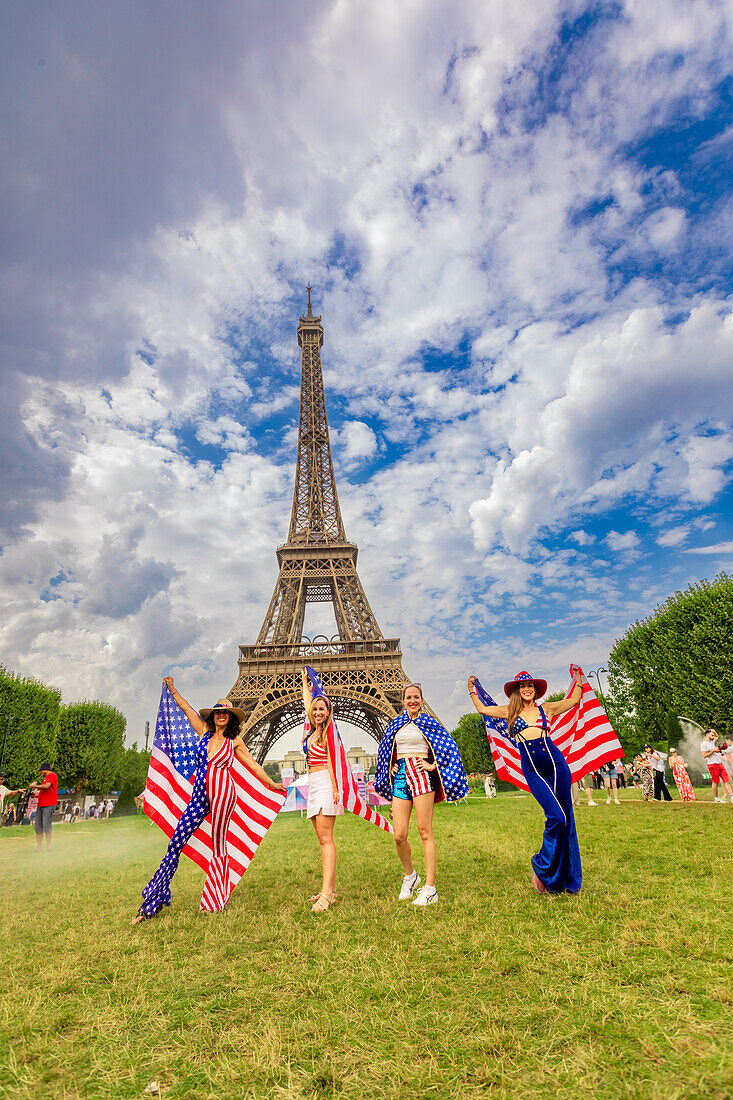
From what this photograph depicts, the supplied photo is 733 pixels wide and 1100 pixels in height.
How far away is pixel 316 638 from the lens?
4238 cm

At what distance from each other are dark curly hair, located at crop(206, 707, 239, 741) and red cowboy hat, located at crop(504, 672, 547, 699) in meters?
3.20

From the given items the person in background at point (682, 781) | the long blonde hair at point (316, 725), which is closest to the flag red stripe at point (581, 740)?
the long blonde hair at point (316, 725)

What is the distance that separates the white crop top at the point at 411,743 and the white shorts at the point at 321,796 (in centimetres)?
85

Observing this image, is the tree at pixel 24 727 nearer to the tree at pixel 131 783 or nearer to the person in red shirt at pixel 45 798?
the person in red shirt at pixel 45 798

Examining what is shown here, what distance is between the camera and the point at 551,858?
5.55 meters

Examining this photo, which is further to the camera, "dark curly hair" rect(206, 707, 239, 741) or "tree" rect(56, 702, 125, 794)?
"tree" rect(56, 702, 125, 794)

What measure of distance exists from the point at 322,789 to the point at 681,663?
27.5 m

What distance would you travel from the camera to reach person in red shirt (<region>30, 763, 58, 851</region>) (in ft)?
42.7

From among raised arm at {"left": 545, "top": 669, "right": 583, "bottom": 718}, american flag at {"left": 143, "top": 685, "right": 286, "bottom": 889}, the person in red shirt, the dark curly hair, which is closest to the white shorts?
american flag at {"left": 143, "top": 685, "right": 286, "bottom": 889}

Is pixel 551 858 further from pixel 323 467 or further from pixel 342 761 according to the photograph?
pixel 323 467

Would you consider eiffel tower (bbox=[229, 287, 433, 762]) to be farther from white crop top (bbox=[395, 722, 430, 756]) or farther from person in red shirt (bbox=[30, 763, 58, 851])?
white crop top (bbox=[395, 722, 430, 756])

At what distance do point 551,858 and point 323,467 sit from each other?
47.6 metres

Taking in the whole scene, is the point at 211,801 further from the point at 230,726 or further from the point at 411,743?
the point at 411,743

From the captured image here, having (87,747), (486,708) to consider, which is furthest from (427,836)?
(87,747)
